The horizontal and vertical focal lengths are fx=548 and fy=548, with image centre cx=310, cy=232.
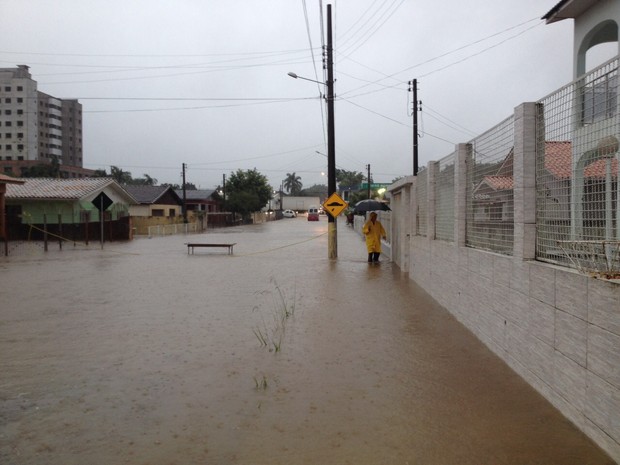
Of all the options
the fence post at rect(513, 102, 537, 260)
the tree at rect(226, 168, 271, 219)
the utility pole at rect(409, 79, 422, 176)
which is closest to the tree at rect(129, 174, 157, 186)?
the tree at rect(226, 168, 271, 219)

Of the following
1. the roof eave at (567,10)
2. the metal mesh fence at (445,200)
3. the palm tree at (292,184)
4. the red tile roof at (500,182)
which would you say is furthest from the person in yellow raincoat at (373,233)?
the palm tree at (292,184)

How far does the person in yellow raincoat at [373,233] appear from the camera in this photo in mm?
16688

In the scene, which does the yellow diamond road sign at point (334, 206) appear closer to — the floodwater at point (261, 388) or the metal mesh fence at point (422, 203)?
the metal mesh fence at point (422, 203)

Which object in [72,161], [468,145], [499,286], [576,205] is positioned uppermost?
[72,161]

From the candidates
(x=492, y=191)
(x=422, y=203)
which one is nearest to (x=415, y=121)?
(x=422, y=203)

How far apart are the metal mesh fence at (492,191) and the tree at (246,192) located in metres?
60.3

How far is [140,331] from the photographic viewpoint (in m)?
7.37

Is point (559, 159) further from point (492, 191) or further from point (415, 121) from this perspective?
point (415, 121)

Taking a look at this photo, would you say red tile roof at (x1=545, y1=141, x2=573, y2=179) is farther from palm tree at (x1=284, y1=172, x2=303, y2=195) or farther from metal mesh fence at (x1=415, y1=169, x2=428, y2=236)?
palm tree at (x1=284, y1=172, x2=303, y2=195)

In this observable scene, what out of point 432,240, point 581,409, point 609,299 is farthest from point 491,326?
point 432,240

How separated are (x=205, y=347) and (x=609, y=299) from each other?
4.47 m

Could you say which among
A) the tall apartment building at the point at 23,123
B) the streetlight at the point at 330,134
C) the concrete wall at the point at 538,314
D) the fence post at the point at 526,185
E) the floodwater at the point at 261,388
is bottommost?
the floodwater at the point at 261,388

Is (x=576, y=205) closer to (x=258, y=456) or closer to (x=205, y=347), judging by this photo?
(x=258, y=456)

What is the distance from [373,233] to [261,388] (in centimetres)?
1214
